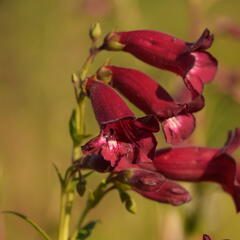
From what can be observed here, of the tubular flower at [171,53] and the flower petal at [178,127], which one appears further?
the tubular flower at [171,53]

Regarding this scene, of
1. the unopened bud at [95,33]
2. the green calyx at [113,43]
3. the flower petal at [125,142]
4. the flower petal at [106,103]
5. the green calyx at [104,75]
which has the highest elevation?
Result: the unopened bud at [95,33]

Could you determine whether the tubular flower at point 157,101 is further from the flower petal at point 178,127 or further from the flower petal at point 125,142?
the flower petal at point 125,142

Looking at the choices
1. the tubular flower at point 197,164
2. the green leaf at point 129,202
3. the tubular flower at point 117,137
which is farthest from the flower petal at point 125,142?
the tubular flower at point 197,164

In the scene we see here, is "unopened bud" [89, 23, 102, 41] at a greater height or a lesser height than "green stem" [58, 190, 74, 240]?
greater

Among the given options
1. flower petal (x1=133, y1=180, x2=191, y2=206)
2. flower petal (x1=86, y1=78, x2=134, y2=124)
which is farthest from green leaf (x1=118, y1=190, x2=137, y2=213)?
flower petal (x1=86, y1=78, x2=134, y2=124)

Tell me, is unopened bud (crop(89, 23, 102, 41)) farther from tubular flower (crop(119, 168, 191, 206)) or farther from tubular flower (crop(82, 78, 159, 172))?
tubular flower (crop(119, 168, 191, 206))

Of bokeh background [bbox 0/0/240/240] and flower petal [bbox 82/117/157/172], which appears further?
bokeh background [bbox 0/0/240/240]

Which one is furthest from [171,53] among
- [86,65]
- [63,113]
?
[63,113]
